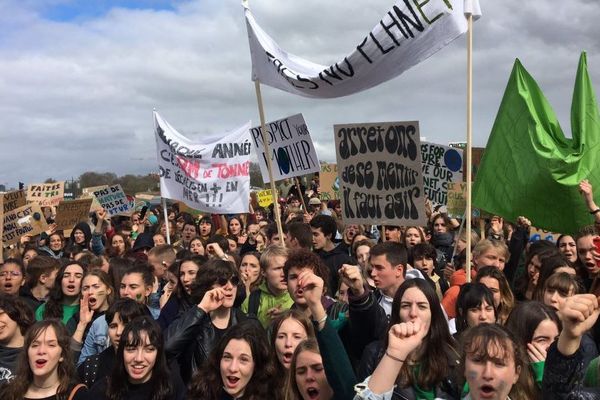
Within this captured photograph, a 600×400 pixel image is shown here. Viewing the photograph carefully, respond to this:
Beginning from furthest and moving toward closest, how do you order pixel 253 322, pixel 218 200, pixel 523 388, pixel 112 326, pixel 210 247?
pixel 218 200
pixel 210 247
pixel 112 326
pixel 253 322
pixel 523 388

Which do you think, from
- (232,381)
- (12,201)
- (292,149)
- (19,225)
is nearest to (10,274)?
(232,381)

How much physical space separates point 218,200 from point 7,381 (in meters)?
6.20

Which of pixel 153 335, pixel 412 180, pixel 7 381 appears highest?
pixel 412 180

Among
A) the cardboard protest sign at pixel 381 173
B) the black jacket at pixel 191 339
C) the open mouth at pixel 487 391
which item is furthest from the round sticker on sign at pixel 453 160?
the open mouth at pixel 487 391

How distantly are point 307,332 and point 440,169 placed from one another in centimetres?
706

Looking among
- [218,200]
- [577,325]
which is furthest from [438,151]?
[577,325]

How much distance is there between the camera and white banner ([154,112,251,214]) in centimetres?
1050

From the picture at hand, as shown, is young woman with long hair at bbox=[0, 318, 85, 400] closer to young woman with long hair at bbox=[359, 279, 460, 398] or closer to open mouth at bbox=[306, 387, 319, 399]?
open mouth at bbox=[306, 387, 319, 399]

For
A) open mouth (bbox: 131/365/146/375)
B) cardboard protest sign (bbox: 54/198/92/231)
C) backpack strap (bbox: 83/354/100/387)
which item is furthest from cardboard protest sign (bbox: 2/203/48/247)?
open mouth (bbox: 131/365/146/375)

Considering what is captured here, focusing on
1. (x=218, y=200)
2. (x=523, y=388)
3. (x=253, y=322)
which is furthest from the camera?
(x=218, y=200)

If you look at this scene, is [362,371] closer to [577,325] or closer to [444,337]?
[444,337]

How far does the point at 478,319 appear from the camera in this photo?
4.43m

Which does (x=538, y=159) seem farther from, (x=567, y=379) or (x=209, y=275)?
(x=567, y=379)

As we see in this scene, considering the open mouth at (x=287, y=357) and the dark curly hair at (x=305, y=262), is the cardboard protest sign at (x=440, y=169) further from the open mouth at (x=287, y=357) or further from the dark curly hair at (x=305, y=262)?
the open mouth at (x=287, y=357)
